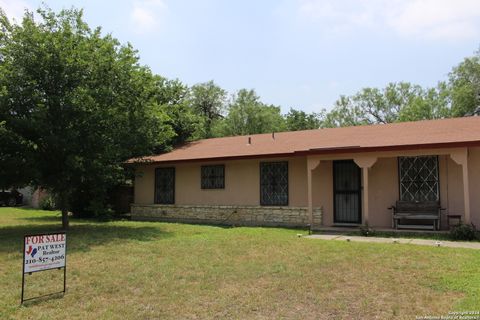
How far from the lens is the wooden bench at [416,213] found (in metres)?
11.4

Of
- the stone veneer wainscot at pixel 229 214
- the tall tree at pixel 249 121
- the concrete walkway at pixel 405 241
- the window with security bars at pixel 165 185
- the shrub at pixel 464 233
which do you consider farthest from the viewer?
the tall tree at pixel 249 121

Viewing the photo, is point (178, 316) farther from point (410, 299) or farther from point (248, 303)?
point (410, 299)

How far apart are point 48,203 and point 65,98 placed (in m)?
14.2

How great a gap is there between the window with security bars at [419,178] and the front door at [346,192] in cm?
136

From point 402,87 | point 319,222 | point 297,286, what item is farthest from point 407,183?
point 402,87

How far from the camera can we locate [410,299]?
532 centimetres

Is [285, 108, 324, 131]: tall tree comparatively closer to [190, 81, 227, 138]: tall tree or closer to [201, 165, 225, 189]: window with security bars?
[190, 81, 227, 138]: tall tree

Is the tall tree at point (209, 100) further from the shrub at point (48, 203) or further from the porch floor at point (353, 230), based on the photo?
the porch floor at point (353, 230)

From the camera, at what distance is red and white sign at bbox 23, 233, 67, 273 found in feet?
17.7

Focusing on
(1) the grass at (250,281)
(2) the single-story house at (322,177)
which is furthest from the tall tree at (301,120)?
(1) the grass at (250,281)

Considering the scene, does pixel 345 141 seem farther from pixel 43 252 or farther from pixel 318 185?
pixel 43 252

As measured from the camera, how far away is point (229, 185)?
15.5 m

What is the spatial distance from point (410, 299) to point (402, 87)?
131ft

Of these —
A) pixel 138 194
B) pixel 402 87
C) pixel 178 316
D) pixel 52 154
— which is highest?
pixel 402 87
